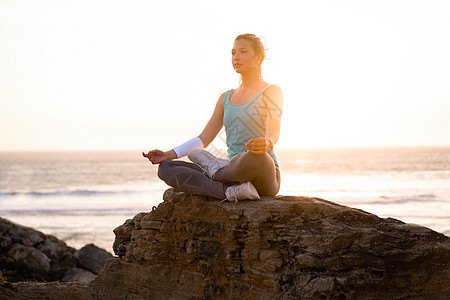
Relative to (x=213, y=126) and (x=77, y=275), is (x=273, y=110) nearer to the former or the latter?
(x=213, y=126)

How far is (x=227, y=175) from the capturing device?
5.46 metres

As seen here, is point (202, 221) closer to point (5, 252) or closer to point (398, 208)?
point (5, 252)

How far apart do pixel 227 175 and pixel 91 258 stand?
873 cm

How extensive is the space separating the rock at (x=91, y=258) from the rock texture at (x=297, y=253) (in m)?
7.19

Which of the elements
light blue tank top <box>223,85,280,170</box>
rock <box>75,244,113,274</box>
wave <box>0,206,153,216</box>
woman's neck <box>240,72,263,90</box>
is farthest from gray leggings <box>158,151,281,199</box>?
wave <box>0,206,153,216</box>

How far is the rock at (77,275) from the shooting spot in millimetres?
11664

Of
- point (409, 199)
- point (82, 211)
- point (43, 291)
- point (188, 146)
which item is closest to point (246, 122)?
point (188, 146)

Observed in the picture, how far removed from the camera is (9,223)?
13.9 m

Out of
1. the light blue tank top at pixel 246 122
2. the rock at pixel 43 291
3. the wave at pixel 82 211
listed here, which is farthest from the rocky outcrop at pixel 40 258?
the wave at pixel 82 211

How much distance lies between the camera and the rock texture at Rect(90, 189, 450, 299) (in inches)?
198

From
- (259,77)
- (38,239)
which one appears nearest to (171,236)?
(259,77)

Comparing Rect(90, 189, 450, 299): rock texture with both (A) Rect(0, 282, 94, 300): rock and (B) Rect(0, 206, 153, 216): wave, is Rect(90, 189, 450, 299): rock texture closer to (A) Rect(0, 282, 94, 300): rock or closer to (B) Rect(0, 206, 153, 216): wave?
(A) Rect(0, 282, 94, 300): rock

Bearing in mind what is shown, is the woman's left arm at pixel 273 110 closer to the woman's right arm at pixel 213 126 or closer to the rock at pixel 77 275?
the woman's right arm at pixel 213 126

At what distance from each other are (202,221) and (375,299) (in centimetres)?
205
